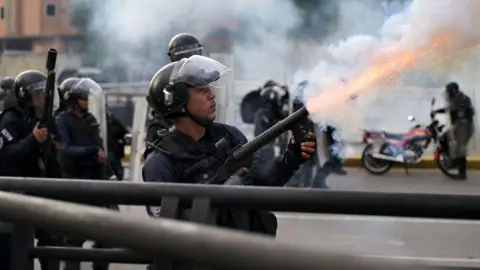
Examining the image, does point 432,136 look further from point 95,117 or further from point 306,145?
point 306,145

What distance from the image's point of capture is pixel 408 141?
1366 cm

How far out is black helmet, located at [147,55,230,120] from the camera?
345cm

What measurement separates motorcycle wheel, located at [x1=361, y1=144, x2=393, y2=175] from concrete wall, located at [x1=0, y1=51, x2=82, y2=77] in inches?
200

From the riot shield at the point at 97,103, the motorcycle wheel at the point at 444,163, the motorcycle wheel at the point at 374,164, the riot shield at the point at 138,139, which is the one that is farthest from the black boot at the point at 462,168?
the riot shield at the point at 97,103

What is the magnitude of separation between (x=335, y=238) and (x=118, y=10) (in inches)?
161

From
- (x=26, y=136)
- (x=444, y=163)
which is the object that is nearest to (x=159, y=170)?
(x=26, y=136)

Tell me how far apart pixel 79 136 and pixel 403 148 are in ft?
26.4

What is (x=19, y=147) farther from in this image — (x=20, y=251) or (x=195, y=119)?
(x=20, y=251)

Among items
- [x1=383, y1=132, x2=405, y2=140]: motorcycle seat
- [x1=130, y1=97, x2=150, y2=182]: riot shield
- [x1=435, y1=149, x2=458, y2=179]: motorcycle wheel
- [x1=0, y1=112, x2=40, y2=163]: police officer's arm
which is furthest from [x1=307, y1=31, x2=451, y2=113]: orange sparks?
[x1=435, y1=149, x2=458, y2=179]: motorcycle wheel

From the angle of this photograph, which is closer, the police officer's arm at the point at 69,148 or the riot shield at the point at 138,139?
the police officer's arm at the point at 69,148

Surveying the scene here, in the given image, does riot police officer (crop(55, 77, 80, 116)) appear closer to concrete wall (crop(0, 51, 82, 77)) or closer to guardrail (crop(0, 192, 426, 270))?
guardrail (crop(0, 192, 426, 270))

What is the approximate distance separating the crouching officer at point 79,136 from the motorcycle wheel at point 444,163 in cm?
798

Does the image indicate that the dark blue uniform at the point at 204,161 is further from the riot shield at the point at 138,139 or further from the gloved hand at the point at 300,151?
the riot shield at the point at 138,139

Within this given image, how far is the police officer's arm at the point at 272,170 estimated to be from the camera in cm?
337
